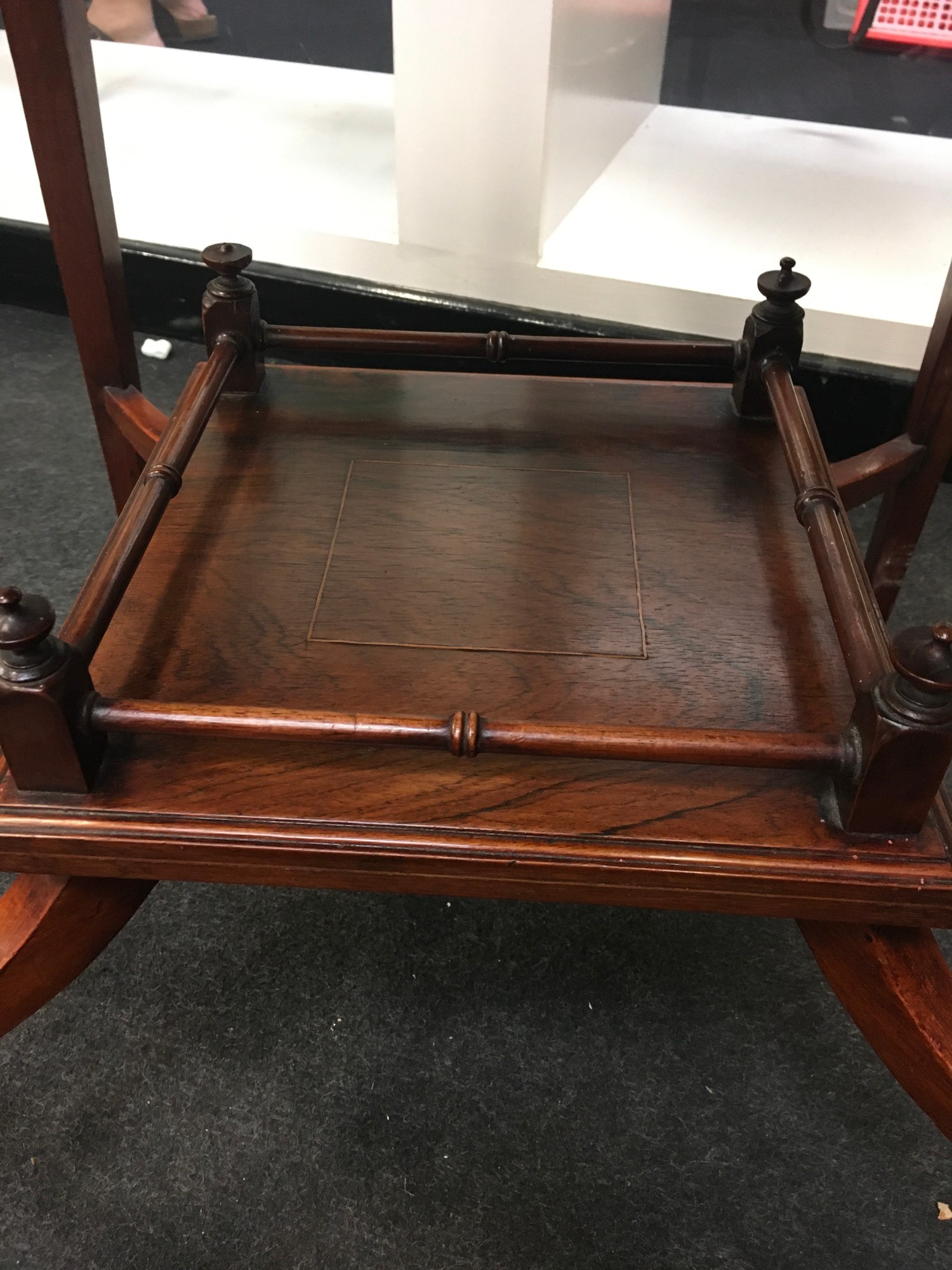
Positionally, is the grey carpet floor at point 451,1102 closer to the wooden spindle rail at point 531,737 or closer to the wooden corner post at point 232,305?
the wooden spindle rail at point 531,737

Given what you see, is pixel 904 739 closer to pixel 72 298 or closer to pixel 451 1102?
→ pixel 451 1102

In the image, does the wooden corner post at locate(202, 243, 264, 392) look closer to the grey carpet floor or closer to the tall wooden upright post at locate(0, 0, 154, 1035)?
the tall wooden upright post at locate(0, 0, 154, 1035)

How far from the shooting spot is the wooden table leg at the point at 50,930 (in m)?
0.66

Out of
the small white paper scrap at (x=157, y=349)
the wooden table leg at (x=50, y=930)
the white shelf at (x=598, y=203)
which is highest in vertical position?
the white shelf at (x=598, y=203)

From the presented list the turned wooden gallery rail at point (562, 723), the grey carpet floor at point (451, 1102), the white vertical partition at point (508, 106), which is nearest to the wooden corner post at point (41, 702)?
the turned wooden gallery rail at point (562, 723)

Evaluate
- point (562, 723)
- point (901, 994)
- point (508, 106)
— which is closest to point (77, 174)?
point (508, 106)

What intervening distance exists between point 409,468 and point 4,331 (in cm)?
111

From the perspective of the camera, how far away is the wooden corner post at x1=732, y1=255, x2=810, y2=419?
2.95 feet

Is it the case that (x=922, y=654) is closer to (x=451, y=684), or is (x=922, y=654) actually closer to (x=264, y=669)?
(x=451, y=684)

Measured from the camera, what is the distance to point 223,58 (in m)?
1.67

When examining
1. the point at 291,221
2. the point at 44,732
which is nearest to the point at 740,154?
the point at 291,221

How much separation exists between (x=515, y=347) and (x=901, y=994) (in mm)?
590

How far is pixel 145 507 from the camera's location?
73cm

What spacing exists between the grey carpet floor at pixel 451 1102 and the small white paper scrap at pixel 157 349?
0.95m
